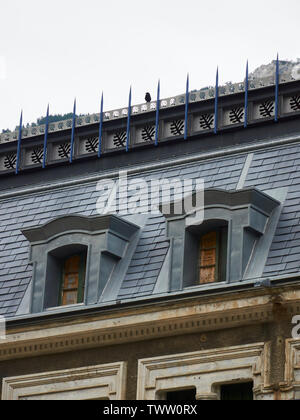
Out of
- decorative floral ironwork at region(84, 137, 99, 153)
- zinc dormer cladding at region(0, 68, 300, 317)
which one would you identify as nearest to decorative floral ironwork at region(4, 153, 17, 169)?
zinc dormer cladding at region(0, 68, 300, 317)

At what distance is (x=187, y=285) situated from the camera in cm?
3238

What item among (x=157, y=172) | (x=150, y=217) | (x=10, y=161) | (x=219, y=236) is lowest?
(x=219, y=236)

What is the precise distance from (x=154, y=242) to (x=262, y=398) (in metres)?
6.03

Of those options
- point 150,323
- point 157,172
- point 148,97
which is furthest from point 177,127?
point 150,323

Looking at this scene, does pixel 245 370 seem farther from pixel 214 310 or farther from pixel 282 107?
pixel 282 107

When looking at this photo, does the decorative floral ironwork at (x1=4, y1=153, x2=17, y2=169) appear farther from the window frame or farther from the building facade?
the window frame

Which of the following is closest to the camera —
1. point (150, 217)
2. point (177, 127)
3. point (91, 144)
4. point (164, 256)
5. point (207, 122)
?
point (164, 256)

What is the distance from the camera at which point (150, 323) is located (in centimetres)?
3184

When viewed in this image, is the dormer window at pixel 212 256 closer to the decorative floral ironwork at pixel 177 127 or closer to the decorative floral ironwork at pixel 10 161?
the decorative floral ironwork at pixel 177 127

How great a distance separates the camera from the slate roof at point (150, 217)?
→ 32.2 metres

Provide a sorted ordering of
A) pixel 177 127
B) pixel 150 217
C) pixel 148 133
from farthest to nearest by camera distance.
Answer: pixel 148 133 < pixel 177 127 < pixel 150 217

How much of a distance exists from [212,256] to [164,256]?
4.49 ft

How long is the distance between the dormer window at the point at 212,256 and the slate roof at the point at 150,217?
3.60 feet

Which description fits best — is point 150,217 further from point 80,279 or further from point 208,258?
point 208,258
